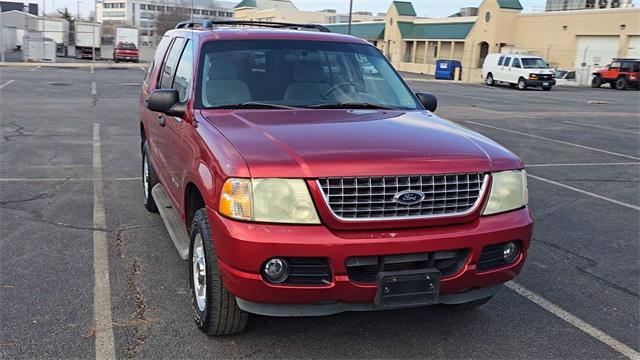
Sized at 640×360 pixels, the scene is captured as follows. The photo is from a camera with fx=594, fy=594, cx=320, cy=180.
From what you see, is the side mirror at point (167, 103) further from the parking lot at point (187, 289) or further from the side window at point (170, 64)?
the parking lot at point (187, 289)

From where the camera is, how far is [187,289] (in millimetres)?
4441

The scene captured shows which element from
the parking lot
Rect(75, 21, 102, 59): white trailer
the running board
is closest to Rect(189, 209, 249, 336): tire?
the parking lot

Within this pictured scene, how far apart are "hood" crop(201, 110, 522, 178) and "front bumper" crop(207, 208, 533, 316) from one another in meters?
0.31

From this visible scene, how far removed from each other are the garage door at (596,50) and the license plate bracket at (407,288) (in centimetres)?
5031

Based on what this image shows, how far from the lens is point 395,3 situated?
67688 mm

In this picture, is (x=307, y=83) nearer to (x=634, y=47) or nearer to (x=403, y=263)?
(x=403, y=263)

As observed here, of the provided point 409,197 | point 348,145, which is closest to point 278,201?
point 348,145

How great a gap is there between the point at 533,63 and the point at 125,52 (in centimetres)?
3142

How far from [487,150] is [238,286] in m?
1.72

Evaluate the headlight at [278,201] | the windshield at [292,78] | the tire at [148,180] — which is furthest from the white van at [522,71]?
the headlight at [278,201]

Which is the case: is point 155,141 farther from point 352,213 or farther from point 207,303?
point 352,213

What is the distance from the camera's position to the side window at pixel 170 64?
17.6 feet

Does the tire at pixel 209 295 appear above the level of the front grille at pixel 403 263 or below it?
below

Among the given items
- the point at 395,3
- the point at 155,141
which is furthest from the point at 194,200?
the point at 395,3
